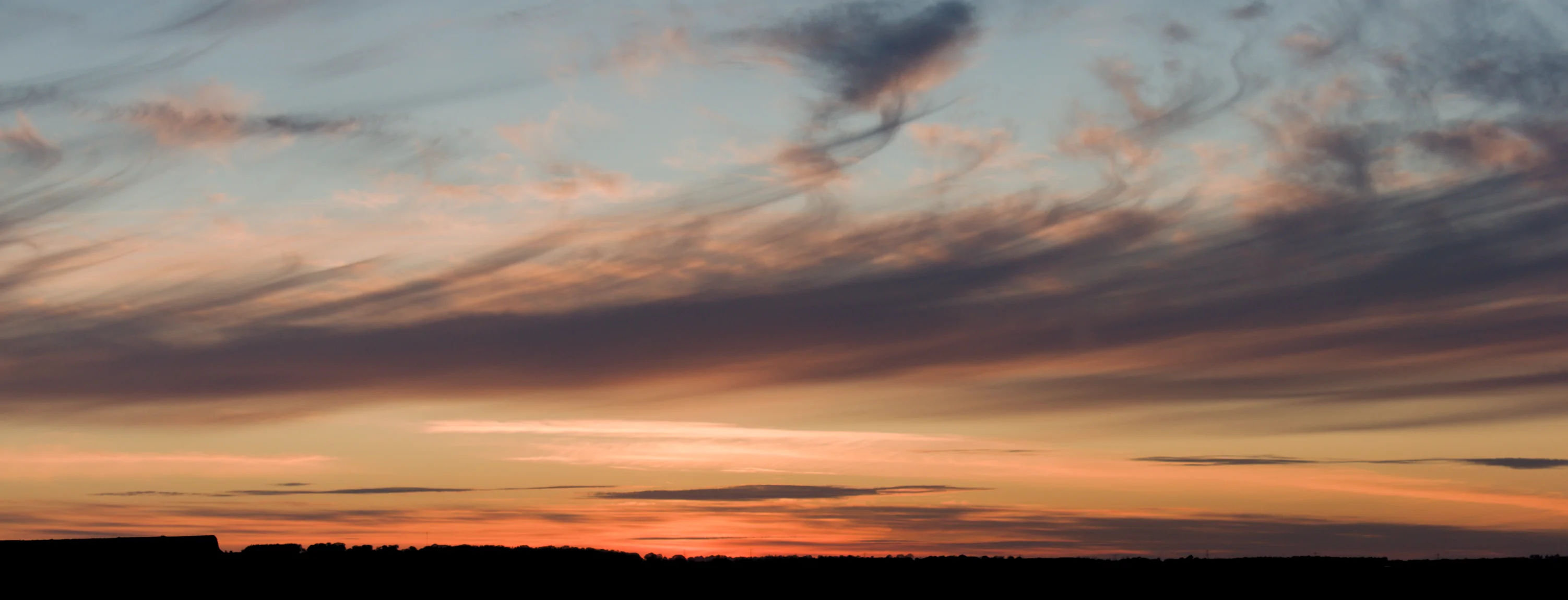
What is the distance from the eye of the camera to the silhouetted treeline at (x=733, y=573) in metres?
37.5

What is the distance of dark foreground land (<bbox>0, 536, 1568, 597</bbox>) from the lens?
3684 cm

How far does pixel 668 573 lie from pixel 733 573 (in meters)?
2.14

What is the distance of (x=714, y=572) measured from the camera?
45.0m

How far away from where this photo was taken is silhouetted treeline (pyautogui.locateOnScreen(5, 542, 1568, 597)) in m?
37.5

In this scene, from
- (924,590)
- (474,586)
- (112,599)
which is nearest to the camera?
(112,599)

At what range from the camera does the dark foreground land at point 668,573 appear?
3684cm

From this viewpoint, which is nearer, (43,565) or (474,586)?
(43,565)

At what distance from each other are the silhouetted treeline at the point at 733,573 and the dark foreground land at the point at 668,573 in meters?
0.06

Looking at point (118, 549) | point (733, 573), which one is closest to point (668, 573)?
point (733, 573)

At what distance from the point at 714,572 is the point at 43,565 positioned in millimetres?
19173

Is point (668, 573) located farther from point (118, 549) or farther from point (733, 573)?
point (118, 549)

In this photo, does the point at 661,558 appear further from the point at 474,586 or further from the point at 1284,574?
the point at 1284,574

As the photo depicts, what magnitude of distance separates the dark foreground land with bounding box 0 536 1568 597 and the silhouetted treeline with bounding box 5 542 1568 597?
6 centimetres

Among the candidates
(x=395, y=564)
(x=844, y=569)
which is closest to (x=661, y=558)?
(x=844, y=569)
